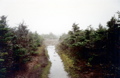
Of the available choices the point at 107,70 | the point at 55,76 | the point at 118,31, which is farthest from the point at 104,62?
the point at 55,76

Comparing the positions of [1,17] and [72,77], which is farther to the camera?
[72,77]

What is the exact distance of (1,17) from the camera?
11312 millimetres

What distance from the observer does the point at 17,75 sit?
1162 centimetres

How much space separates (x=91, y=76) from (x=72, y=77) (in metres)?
2.48

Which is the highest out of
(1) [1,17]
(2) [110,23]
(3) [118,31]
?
(1) [1,17]

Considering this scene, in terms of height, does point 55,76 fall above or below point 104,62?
below

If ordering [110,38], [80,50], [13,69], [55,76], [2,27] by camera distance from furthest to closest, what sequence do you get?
[80,50] < [55,76] < [13,69] < [110,38] < [2,27]

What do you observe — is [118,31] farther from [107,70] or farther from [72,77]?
[72,77]

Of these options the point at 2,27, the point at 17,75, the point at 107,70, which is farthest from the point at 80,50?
the point at 2,27

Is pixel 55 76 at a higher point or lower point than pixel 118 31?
lower

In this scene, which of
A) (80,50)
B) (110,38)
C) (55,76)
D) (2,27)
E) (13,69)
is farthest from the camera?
(80,50)

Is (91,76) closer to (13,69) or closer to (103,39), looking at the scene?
(103,39)

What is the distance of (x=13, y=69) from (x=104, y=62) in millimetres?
11910

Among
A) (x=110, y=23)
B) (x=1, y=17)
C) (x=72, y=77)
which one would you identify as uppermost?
(x=1, y=17)
